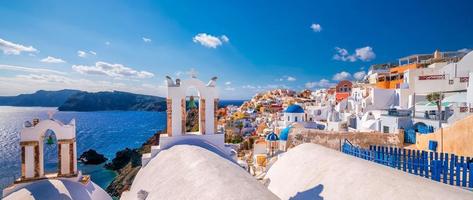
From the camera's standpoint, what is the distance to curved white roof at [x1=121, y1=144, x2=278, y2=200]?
4078 mm

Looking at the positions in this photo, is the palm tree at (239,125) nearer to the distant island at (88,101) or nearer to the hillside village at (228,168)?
the hillside village at (228,168)

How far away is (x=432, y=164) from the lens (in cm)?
905

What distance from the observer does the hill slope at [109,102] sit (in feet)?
473

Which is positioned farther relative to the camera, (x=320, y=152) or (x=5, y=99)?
(x=5, y=99)

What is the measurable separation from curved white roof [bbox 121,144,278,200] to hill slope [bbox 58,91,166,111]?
14938cm

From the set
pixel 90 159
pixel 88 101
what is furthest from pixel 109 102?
pixel 90 159

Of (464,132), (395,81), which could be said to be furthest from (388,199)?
(395,81)

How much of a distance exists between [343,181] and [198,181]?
365cm

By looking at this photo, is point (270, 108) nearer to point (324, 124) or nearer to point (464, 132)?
point (324, 124)

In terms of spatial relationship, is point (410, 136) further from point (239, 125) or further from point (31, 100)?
point (31, 100)

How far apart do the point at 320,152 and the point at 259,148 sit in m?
19.2

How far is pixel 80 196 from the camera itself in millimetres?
7230

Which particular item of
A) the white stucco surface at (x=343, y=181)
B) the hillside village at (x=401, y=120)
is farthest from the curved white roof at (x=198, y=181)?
the hillside village at (x=401, y=120)

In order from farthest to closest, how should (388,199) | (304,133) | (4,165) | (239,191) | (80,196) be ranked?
1. (4,165)
2. (304,133)
3. (80,196)
4. (388,199)
5. (239,191)
